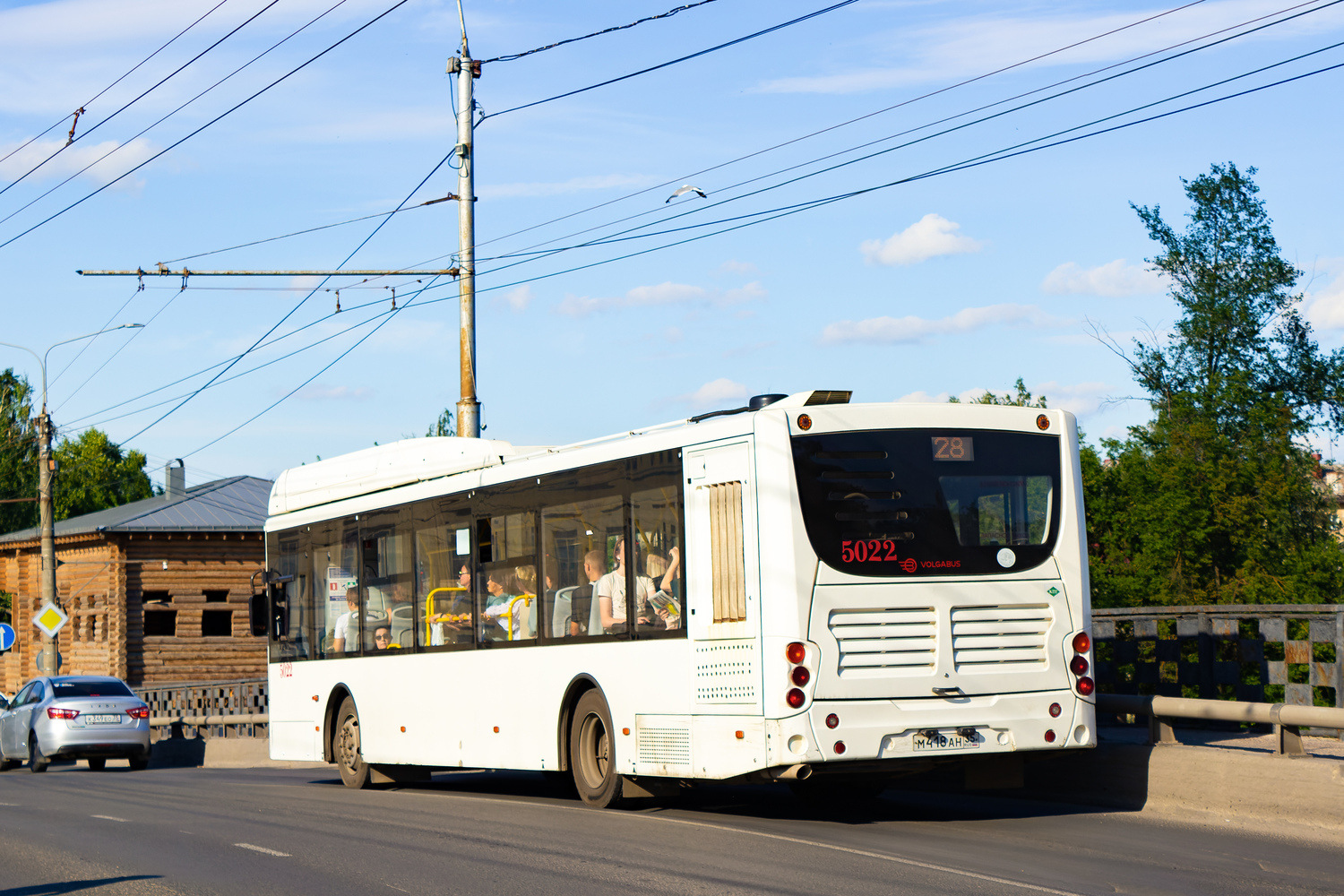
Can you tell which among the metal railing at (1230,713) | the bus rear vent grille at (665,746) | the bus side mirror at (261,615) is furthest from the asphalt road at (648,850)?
the bus side mirror at (261,615)

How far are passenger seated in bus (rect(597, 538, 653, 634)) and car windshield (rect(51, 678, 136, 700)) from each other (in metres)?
15.9

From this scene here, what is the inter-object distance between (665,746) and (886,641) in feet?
6.31

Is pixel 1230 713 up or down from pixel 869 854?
up

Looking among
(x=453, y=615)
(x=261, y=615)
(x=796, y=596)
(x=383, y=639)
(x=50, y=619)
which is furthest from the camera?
(x=50, y=619)

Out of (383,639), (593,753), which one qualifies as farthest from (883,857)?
(383,639)

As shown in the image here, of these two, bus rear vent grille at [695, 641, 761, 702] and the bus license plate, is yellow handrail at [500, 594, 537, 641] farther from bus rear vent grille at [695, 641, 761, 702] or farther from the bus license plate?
the bus license plate

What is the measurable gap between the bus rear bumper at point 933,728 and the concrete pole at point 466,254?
40.0ft

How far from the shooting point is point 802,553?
1109cm

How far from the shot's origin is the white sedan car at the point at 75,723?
83.7ft

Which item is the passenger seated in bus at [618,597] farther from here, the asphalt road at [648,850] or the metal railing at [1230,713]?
the metal railing at [1230,713]

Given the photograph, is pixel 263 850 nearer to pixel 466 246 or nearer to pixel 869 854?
pixel 869 854

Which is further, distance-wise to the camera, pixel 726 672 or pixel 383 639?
pixel 383 639

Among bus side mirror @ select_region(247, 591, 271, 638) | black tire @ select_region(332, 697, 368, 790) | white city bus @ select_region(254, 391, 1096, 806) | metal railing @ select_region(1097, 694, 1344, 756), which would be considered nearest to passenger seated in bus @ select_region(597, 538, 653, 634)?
white city bus @ select_region(254, 391, 1096, 806)

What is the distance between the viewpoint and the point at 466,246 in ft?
78.1
